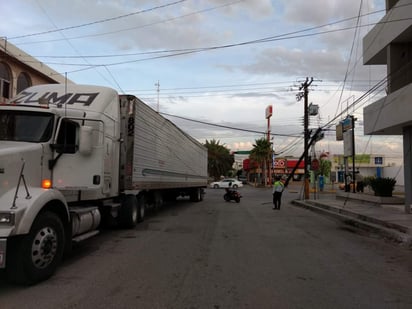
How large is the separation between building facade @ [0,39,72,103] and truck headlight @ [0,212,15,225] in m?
16.1

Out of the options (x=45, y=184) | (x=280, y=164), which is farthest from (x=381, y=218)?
(x=280, y=164)

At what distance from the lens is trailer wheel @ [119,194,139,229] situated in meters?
13.0

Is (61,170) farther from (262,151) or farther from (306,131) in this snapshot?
(262,151)

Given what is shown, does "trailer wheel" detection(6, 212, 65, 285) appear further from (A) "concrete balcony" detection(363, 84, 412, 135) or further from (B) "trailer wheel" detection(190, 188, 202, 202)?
(B) "trailer wheel" detection(190, 188, 202, 202)

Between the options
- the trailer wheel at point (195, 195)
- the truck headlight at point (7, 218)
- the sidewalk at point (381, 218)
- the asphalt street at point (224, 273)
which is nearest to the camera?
the asphalt street at point (224, 273)

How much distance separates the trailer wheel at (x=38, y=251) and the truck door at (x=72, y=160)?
3.88 feet

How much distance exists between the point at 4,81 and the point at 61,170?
631 inches

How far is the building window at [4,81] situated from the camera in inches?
843

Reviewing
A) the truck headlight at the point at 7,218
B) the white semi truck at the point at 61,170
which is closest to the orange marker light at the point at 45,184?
the white semi truck at the point at 61,170

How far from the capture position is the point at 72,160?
8.30 m

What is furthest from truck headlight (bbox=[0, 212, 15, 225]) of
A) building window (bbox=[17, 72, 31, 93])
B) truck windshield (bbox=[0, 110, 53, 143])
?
building window (bbox=[17, 72, 31, 93])

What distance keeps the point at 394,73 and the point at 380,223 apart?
8.33 metres

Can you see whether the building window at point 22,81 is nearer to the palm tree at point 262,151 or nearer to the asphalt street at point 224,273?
the asphalt street at point 224,273

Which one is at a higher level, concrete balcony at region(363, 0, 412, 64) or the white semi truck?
concrete balcony at region(363, 0, 412, 64)
